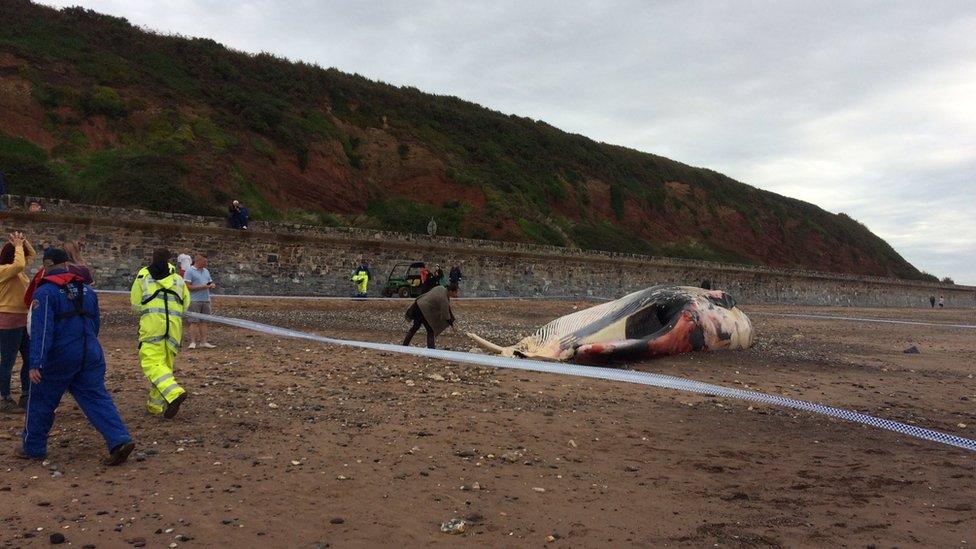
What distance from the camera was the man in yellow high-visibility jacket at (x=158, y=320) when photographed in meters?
5.33

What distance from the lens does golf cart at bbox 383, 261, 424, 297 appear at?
23.5 m

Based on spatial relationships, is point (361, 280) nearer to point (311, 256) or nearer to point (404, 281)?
point (404, 281)

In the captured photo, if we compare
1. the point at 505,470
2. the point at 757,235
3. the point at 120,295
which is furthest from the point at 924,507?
the point at 757,235

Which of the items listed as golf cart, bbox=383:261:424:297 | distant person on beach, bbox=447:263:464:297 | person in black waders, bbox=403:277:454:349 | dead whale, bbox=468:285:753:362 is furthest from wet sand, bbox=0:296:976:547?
distant person on beach, bbox=447:263:464:297

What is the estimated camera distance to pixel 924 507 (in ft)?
12.0

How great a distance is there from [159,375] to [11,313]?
1269mm

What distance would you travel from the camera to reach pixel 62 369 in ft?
13.5

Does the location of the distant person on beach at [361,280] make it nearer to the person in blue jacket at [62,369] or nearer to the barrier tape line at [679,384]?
the barrier tape line at [679,384]

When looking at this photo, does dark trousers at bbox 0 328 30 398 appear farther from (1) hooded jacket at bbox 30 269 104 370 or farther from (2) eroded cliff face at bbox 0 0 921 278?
(2) eroded cliff face at bbox 0 0 921 278

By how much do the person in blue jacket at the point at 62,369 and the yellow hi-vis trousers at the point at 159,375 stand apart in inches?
32.8

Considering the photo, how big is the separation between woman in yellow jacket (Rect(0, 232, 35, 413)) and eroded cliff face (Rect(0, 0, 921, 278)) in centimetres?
2145

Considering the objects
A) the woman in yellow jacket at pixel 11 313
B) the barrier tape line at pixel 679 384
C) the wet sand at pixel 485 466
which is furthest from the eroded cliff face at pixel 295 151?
the wet sand at pixel 485 466

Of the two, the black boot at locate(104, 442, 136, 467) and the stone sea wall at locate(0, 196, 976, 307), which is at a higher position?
the stone sea wall at locate(0, 196, 976, 307)

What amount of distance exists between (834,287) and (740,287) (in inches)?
493
